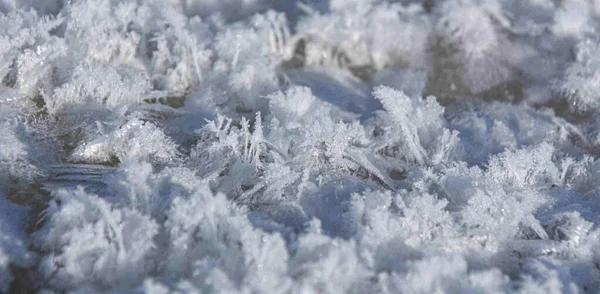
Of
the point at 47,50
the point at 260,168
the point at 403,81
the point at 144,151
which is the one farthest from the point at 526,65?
the point at 47,50

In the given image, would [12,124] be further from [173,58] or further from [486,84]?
[486,84]

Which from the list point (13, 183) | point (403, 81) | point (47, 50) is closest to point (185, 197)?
point (13, 183)

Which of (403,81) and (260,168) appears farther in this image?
(403,81)

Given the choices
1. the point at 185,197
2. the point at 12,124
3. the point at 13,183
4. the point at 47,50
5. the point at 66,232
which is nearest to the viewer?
the point at 66,232

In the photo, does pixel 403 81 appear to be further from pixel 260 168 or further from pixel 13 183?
pixel 13 183

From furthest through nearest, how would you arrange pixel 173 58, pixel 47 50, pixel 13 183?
pixel 173 58 → pixel 47 50 → pixel 13 183

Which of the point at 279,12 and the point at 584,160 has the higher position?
the point at 279,12
